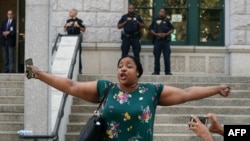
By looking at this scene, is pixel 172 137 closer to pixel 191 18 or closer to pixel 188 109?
pixel 188 109

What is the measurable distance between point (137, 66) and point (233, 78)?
347 inches

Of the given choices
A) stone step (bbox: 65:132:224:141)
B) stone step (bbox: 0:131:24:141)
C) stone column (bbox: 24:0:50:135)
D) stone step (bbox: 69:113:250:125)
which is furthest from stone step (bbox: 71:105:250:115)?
stone column (bbox: 24:0:50:135)

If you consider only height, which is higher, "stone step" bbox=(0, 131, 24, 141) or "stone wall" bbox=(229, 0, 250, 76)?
"stone wall" bbox=(229, 0, 250, 76)

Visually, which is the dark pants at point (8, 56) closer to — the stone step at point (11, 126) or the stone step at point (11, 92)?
the stone step at point (11, 92)

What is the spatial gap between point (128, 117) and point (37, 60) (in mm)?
4290

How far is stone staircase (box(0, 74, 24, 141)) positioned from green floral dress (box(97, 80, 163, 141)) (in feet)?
18.8

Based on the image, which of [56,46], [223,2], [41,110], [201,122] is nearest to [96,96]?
[201,122]

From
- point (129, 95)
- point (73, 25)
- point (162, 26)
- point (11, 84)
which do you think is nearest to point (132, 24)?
point (162, 26)

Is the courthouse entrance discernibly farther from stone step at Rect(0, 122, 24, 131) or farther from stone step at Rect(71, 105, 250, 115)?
stone step at Rect(0, 122, 24, 131)

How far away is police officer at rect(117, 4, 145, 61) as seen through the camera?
13.8 metres

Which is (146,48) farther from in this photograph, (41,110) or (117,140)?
(117,140)

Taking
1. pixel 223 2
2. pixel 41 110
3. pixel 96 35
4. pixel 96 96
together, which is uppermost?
pixel 223 2

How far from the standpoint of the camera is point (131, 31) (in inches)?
547

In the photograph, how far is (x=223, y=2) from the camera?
1585cm
